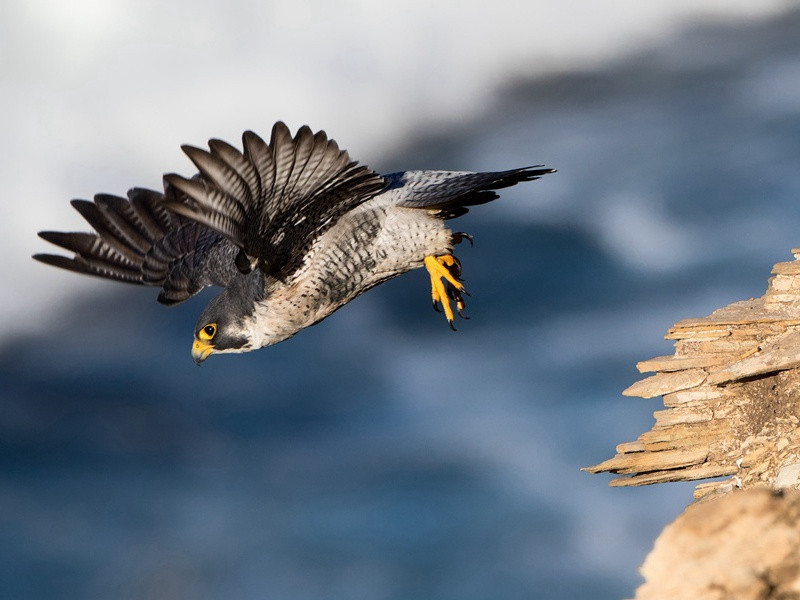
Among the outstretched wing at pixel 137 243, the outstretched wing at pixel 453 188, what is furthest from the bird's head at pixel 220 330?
the outstretched wing at pixel 453 188

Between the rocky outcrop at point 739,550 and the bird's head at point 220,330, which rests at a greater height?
the bird's head at point 220,330

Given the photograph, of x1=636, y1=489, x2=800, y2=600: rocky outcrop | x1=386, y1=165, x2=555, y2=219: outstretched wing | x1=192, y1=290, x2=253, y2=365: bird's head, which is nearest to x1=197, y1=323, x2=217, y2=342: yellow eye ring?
x1=192, y1=290, x2=253, y2=365: bird's head

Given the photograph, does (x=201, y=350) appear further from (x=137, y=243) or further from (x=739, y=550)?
(x=739, y=550)

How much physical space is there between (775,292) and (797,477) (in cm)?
209

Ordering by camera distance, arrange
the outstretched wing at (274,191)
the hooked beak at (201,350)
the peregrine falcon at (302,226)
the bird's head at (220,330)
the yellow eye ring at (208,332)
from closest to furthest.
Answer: the outstretched wing at (274,191), the peregrine falcon at (302,226), the bird's head at (220,330), the yellow eye ring at (208,332), the hooked beak at (201,350)

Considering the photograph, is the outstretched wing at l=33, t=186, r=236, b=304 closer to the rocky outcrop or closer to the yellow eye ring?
the yellow eye ring

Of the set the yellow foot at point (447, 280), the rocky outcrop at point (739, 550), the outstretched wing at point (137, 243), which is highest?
the outstretched wing at point (137, 243)

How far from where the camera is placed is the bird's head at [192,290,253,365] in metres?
9.37

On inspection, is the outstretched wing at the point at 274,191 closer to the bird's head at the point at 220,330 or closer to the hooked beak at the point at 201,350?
the bird's head at the point at 220,330

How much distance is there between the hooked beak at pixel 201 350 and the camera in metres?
9.70

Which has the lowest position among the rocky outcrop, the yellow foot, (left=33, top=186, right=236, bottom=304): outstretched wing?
the rocky outcrop

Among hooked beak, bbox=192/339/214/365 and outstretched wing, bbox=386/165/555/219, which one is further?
hooked beak, bbox=192/339/214/365

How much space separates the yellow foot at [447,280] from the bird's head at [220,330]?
5.80 ft

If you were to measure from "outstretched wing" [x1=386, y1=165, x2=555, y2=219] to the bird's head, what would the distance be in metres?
1.89
